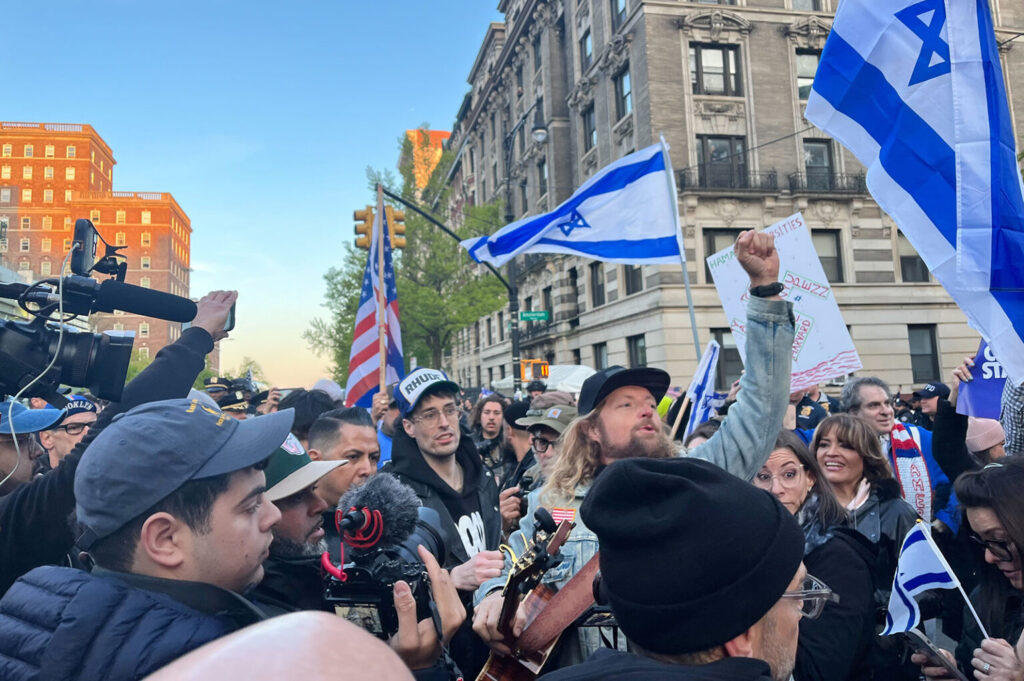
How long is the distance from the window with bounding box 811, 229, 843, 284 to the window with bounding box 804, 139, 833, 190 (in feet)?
5.66

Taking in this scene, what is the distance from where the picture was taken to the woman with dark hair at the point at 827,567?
8.35ft

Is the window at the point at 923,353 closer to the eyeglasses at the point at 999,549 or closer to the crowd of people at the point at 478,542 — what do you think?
the crowd of people at the point at 478,542

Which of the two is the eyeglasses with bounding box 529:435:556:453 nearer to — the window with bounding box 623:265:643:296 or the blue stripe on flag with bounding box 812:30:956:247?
the blue stripe on flag with bounding box 812:30:956:247

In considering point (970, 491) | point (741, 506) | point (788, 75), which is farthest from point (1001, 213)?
point (788, 75)

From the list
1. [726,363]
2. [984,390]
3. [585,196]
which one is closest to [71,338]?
[984,390]

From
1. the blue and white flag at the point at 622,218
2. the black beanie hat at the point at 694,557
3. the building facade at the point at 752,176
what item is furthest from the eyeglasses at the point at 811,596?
the building facade at the point at 752,176

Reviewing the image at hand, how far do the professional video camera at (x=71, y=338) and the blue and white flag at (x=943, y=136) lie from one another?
11.1 ft

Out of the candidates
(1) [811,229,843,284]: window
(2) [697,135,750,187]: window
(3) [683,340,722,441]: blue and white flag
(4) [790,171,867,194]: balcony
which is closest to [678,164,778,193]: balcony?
(2) [697,135,750,187]: window

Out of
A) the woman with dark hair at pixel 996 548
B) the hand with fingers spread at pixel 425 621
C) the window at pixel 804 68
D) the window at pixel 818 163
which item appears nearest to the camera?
the hand with fingers spread at pixel 425 621

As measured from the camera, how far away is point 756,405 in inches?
107

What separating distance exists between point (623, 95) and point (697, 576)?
91.8 feet

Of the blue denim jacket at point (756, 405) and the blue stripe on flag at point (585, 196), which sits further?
the blue stripe on flag at point (585, 196)

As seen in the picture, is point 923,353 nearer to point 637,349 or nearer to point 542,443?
point 637,349

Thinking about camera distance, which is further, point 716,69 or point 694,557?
point 716,69
